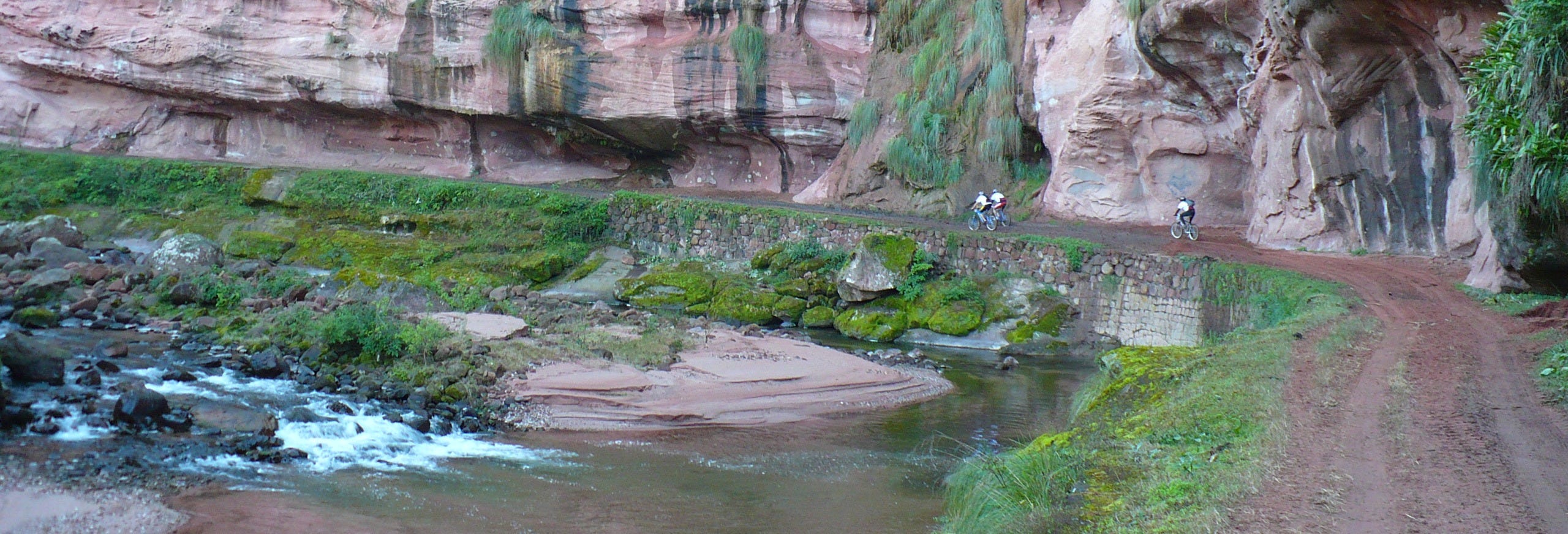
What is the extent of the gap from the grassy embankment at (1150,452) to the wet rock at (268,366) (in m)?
8.96

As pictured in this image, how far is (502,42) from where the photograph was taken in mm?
27938

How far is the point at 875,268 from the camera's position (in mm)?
20500

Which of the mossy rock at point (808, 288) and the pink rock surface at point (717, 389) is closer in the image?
the pink rock surface at point (717, 389)

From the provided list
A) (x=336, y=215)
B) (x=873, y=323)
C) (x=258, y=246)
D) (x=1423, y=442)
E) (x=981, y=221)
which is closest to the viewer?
(x=1423, y=442)

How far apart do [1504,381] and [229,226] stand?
87.3ft

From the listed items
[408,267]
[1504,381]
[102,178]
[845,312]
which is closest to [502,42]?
[408,267]

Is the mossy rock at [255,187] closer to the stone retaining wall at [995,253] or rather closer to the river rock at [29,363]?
the stone retaining wall at [995,253]

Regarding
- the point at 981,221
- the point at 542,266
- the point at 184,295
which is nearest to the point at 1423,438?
the point at 981,221

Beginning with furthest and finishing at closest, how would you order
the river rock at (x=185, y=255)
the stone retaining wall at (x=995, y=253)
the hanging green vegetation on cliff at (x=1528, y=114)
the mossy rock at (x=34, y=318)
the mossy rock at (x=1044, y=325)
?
the river rock at (x=185, y=255), the mossy rock at (x=1044, y=325), the stone retaining wall at (x=995, y=253), the mossy rock at (x=34, y=318), the hanging green vegetation on cliff at (x=1528, y=114)

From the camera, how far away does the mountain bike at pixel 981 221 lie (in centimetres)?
2223

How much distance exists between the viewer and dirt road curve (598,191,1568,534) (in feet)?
16.4

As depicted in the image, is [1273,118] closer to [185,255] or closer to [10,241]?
[185,255]

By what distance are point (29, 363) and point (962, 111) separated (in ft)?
64.1

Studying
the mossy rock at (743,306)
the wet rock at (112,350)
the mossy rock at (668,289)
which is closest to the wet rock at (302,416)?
the wet rock at (112,350)
